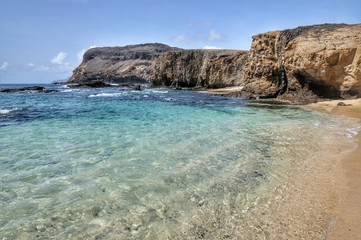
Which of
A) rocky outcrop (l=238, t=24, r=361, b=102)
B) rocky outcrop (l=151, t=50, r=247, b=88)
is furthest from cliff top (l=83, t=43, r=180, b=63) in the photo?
rocky outcrop (l=238, t=24, r=361, b=102)

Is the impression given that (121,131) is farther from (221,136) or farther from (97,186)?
(97,186)

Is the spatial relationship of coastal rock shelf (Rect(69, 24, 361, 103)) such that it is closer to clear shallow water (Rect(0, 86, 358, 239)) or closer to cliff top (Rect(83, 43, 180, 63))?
clear shallow water (Rect(0, 86, 358, 239))

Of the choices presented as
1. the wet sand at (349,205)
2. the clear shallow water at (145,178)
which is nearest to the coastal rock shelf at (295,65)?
the clear shallow water at (145,178)

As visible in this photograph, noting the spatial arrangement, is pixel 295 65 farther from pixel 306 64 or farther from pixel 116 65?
pixel 116 65

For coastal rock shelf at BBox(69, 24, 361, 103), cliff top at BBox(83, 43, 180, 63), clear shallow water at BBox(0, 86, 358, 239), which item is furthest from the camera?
cliff top at BBox(83, 43, 180, 63)

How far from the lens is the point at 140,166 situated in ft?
28.4

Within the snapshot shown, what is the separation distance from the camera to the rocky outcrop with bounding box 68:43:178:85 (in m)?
101

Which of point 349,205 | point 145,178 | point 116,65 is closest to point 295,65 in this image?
point 349,205

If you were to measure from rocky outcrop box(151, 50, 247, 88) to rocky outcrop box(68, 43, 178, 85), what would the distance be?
100 feet

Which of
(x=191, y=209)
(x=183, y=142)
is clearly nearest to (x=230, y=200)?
(x=191, y=209)

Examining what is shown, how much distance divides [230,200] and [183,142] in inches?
211

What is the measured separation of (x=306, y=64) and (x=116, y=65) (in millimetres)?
92432

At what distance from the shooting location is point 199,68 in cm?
5741

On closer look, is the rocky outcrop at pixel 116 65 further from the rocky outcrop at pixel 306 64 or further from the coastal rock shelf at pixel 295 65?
the rocky outcrop at pixel 306 64
